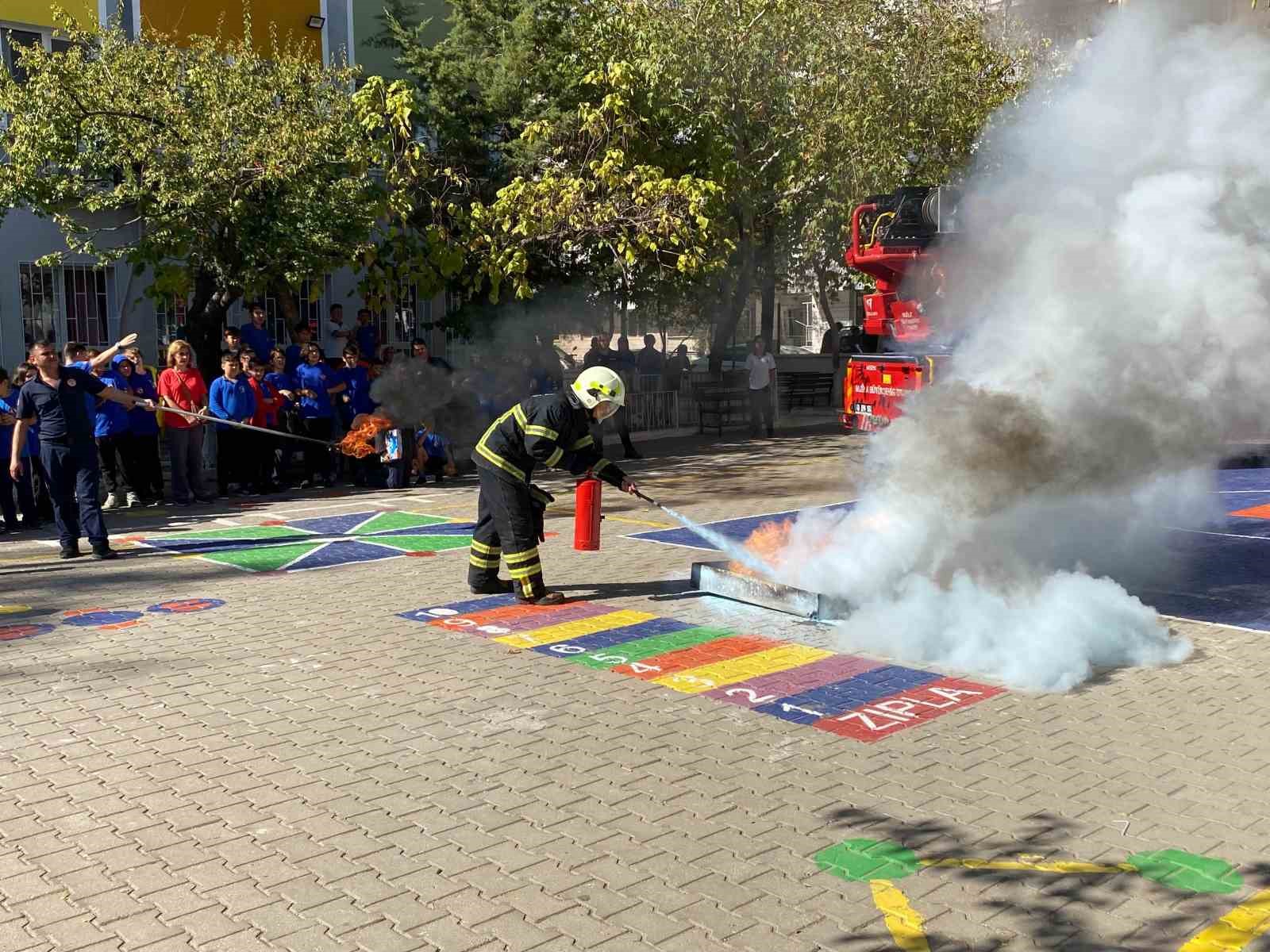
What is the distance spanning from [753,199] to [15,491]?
533 inches

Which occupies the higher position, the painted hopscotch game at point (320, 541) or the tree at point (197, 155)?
the tree at point (197, 155)

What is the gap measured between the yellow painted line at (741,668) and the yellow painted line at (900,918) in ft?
8.17

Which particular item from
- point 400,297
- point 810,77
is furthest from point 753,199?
point 400,297

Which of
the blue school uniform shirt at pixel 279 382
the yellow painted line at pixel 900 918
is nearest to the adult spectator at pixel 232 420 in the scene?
the blue school uniform shirt at pixel 279 382

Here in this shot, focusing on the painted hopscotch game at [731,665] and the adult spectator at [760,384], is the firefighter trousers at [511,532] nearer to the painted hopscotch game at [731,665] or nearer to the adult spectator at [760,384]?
the painted hopscotch game at [731,665]

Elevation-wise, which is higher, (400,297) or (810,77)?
(810,77)

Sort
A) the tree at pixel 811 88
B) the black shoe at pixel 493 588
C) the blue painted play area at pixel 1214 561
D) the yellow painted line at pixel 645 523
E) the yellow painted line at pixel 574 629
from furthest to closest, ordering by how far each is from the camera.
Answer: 1. the tree at pixel 811 88
2. the yellow painted line at pixel 645 523
3. the black shoe at pixel 493 588
4. the blue painted play area at pixel 1214 561
5. the yellow painted line at pixel 574 629

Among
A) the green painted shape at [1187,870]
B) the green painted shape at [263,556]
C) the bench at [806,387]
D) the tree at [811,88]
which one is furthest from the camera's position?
the bench at [806,387]

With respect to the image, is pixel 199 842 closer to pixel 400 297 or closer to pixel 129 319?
pixel 400 297

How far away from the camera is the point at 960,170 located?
20.4m

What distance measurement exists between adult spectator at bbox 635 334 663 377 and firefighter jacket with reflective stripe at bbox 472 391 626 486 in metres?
13.4

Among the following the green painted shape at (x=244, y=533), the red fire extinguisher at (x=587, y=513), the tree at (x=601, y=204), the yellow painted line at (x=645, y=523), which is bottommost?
the yellow painted line at (x=645, y=523)

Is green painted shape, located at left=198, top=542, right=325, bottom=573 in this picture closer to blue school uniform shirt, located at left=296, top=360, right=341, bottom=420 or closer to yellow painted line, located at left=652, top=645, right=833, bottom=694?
blue school uniform shirt, located at left=296, top=360, right=341, bottom=420

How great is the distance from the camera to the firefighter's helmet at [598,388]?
880 cm
